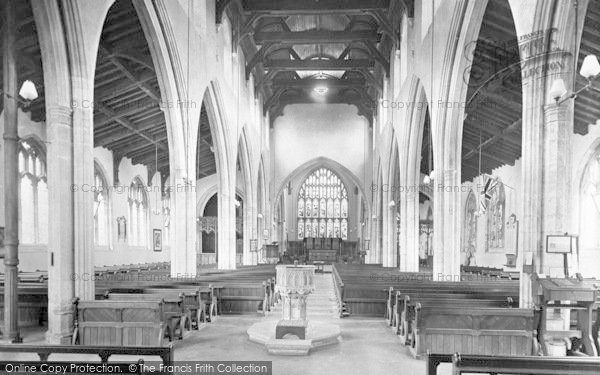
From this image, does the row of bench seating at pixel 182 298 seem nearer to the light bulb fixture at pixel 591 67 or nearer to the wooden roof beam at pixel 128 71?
the wooden roof beam at pixel 128 71

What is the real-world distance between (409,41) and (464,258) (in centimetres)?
1534

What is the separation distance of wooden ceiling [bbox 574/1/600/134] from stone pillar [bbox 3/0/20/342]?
8.97m

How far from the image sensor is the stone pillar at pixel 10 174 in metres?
6.90

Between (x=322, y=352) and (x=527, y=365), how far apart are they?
3805 millimetres

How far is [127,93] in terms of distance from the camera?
1681cm

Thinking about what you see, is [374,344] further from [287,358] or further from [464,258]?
[464,258]

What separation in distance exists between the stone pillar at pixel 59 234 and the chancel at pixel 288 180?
0.03 m

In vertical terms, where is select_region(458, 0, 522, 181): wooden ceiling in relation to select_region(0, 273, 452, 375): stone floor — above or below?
above

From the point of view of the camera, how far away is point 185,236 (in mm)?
13148

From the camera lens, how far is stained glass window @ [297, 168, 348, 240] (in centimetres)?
3331

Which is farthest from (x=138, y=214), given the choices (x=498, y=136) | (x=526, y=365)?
(x=526, y=365)

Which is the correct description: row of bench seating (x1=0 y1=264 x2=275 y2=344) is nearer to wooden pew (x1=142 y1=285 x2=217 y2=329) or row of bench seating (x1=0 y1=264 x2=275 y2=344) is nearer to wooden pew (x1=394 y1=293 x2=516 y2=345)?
wooden pew (x1=142 y1=285 x2=217 y2=329)

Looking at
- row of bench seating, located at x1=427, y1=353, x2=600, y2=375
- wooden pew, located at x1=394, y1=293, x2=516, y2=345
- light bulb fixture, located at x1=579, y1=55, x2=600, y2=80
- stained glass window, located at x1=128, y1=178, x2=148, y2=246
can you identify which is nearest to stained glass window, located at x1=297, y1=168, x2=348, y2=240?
stained glass window, located at x1=128, y1=178, x2=148, y2=246

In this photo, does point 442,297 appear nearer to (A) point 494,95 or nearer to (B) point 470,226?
(A) point 494,95
